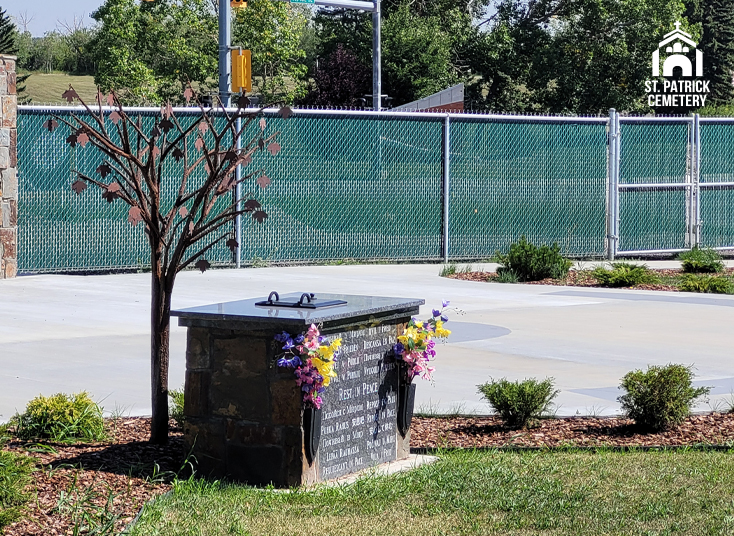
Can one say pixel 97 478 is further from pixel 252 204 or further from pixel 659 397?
pixel 659 397

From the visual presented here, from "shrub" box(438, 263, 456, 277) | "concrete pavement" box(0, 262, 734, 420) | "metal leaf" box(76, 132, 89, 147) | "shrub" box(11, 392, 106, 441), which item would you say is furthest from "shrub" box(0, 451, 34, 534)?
"shrub" box(438, 263, 456, 277)

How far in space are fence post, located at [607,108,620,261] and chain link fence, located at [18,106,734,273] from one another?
0.17ft

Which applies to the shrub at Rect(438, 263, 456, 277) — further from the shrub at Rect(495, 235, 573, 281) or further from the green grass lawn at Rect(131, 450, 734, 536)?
the green grass lawn at Rect(131, 450, 734, 536)

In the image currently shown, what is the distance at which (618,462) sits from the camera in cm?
646

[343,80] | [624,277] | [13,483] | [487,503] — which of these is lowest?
[487,503]

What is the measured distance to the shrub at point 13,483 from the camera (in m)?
5.19

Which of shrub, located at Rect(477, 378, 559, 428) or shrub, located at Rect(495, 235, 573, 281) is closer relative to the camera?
shrub, located at Rect(477, 378, 559, 428)

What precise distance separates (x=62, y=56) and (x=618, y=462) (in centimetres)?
8764

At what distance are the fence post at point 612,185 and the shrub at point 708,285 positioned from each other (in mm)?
4378

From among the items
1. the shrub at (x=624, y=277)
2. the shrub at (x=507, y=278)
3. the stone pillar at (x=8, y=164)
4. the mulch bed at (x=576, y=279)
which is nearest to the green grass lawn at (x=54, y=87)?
the stone pillar at (x=8, y=164)

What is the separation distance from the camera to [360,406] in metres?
6.31

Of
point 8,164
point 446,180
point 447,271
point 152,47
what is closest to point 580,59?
point 152,47

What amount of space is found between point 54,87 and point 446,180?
68167 mm

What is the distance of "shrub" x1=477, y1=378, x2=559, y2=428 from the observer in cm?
727
